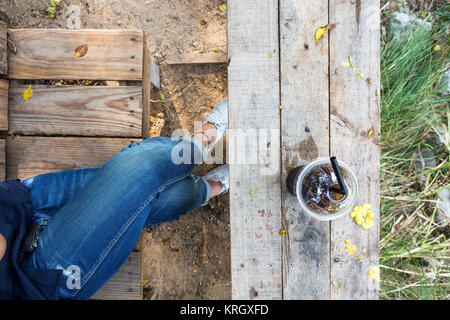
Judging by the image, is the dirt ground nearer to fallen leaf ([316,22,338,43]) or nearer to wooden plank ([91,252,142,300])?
wooden plank ([91,252,142,300])

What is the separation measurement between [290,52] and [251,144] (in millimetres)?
350

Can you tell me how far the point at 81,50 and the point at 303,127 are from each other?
1.03 m

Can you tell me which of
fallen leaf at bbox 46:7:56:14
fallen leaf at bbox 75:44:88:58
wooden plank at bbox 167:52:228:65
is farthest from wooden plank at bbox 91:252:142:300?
fallen leaf at bbox 46:7:56:14

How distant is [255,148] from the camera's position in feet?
3.33

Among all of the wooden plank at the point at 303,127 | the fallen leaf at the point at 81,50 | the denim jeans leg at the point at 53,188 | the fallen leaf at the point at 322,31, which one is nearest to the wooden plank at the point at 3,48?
the fallen leaf at the point at 81,50

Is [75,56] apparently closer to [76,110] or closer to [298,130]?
[76,110]

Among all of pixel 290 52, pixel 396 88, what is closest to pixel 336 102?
pixel 290 52

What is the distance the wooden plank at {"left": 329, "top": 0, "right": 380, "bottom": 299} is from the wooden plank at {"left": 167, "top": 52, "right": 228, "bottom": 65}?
82 centimetres

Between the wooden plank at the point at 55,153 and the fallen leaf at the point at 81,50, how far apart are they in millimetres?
377

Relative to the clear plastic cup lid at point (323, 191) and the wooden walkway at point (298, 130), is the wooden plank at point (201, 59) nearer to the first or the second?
the wooden walkway at point (298, 130)

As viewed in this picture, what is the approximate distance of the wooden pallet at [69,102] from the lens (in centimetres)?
128

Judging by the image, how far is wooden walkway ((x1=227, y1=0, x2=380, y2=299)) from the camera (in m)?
1.00

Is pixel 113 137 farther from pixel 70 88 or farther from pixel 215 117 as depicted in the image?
pixel 215 117
